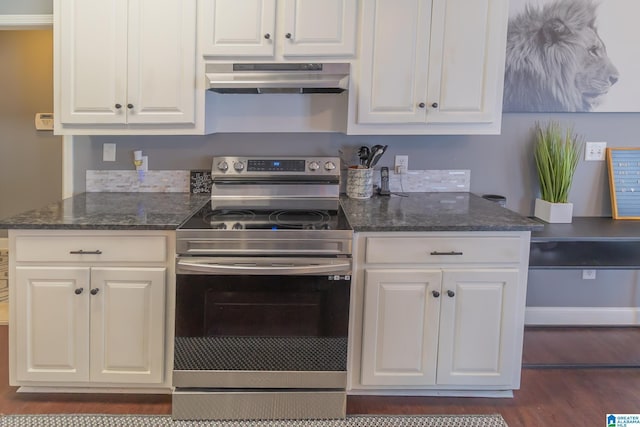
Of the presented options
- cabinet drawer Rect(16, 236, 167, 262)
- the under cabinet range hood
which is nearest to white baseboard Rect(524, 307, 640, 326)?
the under cabinet range hood

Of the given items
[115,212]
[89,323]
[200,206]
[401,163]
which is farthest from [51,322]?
[401,163]

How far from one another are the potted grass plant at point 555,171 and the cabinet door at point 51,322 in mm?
2374

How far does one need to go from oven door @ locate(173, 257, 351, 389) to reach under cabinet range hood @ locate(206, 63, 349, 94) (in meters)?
0.86

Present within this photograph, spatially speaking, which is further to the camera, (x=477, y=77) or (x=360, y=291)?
(x=477, y=77)

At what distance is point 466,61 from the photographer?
2.42 m

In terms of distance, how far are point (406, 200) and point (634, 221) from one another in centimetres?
133

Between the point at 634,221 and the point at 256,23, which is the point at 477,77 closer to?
the point at 256,23

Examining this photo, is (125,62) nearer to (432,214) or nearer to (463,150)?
(432,214)

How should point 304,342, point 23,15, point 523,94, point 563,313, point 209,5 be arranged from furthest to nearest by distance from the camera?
point 563,313
point 523,94
point 23,15
point 209,5
point 304,342

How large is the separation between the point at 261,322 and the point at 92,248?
772 millimetres

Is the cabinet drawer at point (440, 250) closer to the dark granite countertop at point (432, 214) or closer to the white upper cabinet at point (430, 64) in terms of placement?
the dark granite countertop at point (432, 214)

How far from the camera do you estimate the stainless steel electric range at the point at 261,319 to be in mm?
1968

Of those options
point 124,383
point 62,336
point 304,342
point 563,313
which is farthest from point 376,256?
point 563,313

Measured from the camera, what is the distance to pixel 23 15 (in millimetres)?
2619
